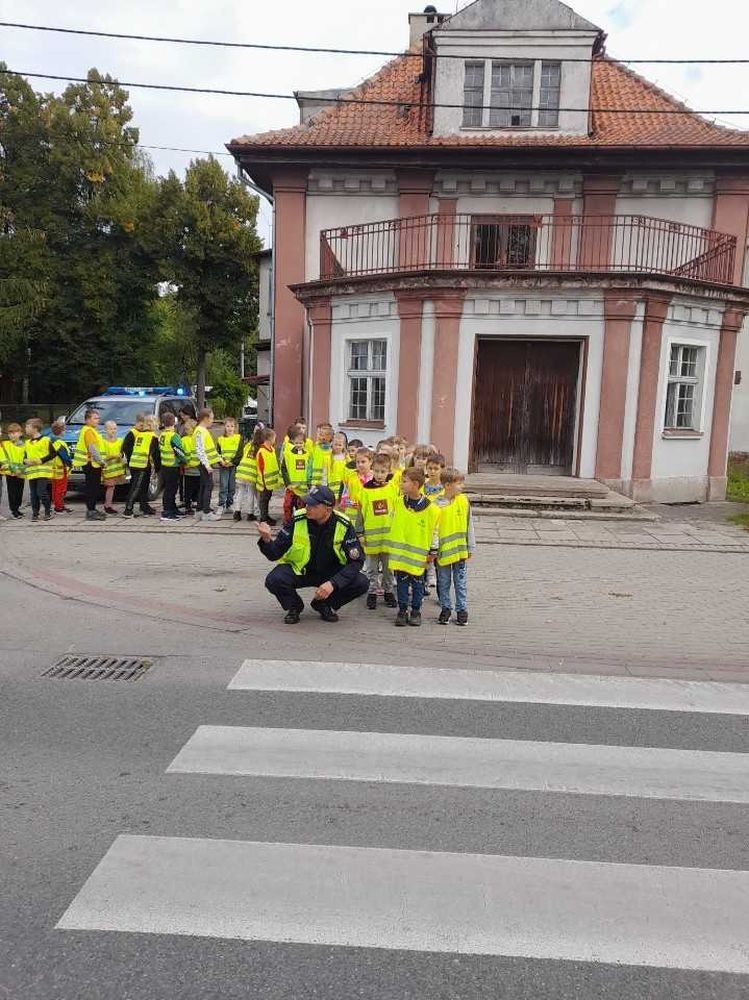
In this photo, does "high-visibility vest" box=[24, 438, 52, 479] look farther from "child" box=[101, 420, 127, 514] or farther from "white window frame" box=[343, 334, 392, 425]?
"white window frame" box=[343, 334, 392, 425]

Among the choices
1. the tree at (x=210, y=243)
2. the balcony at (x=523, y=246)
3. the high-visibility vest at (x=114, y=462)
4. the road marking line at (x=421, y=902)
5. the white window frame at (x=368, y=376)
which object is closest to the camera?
the road marking line at (x=421, y=902)

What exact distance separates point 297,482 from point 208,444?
2.51 metres

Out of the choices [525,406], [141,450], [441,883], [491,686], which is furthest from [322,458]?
[441,883]

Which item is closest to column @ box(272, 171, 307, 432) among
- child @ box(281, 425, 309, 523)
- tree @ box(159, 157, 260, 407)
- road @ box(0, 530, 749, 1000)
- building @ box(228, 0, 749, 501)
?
building @ box(228, 0, 749, 501)

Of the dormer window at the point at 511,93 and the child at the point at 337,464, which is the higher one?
the dormer window at the point at 511,93

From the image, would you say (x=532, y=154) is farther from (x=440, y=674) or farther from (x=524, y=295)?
(x=440, y=674)

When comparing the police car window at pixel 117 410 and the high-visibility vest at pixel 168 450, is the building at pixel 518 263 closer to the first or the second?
the police car window at pixel 117 410

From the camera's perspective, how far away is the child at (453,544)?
7605mm

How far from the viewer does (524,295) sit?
50.3ft

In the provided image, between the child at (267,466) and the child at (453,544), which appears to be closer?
the child at (453,544)

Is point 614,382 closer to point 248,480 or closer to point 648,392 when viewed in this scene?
point 648,392

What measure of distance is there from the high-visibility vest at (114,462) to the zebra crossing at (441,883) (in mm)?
9435

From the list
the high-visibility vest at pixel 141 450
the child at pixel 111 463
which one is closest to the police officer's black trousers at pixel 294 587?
the high-visibility vest at pixel 141 450

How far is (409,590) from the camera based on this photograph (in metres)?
7.70
